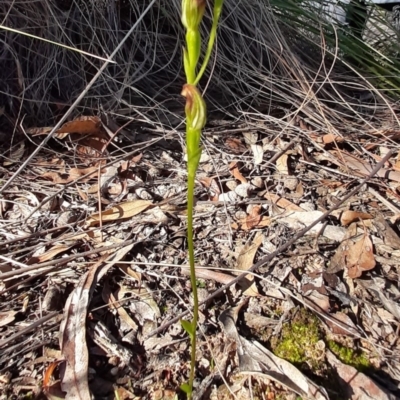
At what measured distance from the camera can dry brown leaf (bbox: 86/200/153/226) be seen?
4.39 ft

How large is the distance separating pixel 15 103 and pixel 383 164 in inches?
51.2

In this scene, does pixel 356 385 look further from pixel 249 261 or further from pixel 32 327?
pixel 32 327

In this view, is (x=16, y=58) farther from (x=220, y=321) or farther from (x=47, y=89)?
(x=220, y=321)

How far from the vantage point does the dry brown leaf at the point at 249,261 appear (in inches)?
46.2

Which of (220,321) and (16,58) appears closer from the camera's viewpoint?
(220,321)

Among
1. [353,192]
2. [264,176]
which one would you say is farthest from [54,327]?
[353,192]

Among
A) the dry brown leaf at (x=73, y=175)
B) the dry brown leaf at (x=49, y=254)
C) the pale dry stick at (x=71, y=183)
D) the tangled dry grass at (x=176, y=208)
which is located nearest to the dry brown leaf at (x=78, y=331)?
the tangled dry grass at (x=176, y=208)

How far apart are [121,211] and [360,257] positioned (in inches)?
25.7

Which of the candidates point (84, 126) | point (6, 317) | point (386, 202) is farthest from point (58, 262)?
point (386, 202)

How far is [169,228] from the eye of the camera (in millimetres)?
1322

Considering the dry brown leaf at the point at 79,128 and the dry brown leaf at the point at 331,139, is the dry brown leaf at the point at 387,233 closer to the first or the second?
the dry brown leaf at the point at 331,139

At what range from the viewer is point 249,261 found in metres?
1.22

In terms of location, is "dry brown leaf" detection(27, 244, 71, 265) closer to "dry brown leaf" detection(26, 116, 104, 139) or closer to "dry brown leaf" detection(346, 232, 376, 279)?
"dry brown leaf" detection(26, 116, 104, 139)

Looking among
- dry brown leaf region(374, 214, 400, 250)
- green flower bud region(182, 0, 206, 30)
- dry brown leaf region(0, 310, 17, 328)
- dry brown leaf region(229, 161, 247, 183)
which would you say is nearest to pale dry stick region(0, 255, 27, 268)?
dry brown leaf region(0, 310, 17, 328)
